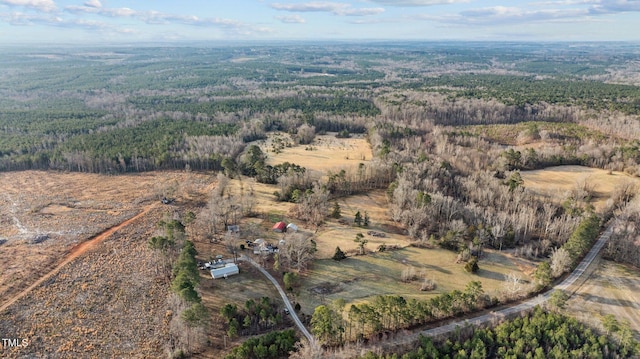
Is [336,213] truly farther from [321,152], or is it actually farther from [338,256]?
[321,152]

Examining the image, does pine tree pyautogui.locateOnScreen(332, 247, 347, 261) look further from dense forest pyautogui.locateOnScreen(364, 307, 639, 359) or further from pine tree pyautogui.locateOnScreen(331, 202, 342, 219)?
dense forest pyautogui.locateOnScreen(364, 307, 639, 359)

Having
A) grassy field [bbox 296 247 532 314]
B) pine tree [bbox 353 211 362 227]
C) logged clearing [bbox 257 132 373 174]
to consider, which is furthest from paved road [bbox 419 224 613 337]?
logged clearing [bbox 257 132 373 174]

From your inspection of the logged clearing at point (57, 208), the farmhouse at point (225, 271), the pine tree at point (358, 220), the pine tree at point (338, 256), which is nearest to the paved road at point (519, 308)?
the pine tree at point (338, 256)

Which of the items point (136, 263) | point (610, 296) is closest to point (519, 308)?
point (610, 296)

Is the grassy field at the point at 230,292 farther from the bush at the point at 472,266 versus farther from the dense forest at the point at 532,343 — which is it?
the bush at the point at 472,266

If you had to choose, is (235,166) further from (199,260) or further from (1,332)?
(1,332)
